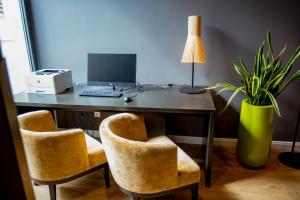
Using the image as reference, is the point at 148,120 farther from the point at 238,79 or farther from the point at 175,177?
the point at 238,79

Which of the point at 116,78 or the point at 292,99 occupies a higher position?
the point at 116,78

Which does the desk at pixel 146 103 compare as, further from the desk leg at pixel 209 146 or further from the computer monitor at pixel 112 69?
the computer monitor at pixel 112 69

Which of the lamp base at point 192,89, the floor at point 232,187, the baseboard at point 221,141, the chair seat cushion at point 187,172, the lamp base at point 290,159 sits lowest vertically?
the floor at point 232,187

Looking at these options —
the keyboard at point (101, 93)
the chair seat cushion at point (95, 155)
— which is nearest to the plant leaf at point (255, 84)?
the keyboard at point (101, 93)

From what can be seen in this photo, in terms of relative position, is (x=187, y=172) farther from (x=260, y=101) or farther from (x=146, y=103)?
(x=260, y=101)

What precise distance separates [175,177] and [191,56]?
114cm

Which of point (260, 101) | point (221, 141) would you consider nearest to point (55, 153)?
point (260, 101)

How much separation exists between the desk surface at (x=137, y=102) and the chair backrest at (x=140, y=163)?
40 cm

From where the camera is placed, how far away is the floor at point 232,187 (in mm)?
1857

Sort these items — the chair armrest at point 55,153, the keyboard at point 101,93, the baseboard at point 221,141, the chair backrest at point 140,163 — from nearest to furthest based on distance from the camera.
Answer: the chair backrest at point 140,163 < the chair armrest at point 55,153 < the keyboard at point 101,93 < the baseboard at point 221,141

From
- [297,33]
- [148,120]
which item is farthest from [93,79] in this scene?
[297,33]

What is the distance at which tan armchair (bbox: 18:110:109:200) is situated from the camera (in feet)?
4.82

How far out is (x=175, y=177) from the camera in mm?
1461

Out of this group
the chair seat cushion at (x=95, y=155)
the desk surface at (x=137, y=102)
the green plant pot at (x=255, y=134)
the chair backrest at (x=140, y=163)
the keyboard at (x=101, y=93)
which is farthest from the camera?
the keyboard at (x=101, y=93)
